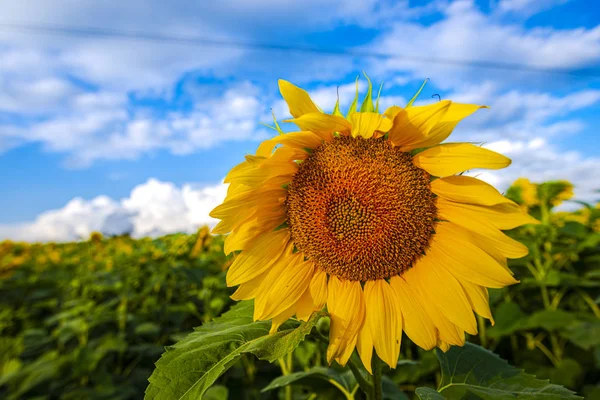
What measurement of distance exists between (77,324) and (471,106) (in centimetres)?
393

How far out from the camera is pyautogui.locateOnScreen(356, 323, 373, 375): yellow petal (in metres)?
1.44

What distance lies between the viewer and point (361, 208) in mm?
1456

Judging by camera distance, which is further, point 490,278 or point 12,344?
point 12,344

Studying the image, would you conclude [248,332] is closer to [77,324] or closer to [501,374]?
[501,374]

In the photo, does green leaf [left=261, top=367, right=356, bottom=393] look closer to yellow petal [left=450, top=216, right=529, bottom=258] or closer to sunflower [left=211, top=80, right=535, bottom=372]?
sunflower [left=211, top=80, right=535, bottom=372]

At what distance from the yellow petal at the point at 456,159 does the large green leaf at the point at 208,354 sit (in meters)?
0.55

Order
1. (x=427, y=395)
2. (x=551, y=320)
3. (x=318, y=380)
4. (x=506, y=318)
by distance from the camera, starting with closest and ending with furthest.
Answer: (x=427, y=395) < (x=318, y=380) < (x=551, y=320) < (x=506, y=318)

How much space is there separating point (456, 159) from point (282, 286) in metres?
0.66

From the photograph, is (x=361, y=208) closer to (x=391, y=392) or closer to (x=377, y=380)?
(x=377, y=380)

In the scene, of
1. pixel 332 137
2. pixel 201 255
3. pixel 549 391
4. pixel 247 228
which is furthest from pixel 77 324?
pixel 549 391

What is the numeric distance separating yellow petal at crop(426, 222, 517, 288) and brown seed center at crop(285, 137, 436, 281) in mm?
38

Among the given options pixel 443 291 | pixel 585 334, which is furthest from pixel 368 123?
pixel 585 334

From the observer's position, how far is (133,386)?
3.68 metres

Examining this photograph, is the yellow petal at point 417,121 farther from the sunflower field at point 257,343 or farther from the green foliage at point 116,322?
the green foliage at point 116,322
